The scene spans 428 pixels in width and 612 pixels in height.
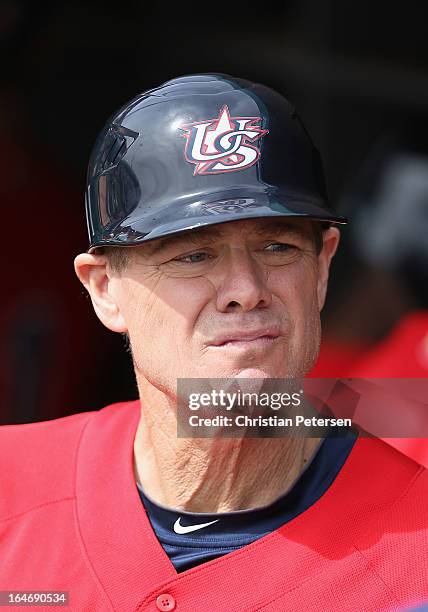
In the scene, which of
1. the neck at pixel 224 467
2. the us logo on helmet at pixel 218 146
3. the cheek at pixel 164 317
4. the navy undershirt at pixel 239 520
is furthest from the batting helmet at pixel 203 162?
the navy undershirt at pixel 239 520

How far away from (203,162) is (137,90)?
438cm

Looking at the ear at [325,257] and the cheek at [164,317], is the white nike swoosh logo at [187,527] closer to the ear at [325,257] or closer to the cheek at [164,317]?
the cheek at [164,317]

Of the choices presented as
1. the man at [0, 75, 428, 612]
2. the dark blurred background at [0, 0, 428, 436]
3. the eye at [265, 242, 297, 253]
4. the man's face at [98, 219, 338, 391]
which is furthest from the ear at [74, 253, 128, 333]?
the dark blurred background at [0, 0, 428, 436]

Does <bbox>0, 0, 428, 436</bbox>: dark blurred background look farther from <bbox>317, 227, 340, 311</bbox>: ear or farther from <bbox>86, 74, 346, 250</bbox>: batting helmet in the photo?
<bbox>86, 74, 346, 250</bbox>: batting helmet

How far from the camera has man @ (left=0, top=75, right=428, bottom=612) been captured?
69.5 inches

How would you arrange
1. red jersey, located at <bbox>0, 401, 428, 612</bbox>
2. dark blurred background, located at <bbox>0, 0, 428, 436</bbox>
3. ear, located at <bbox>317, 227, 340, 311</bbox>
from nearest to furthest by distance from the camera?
red jersey, located at <bbox>0, 401, 428, 612</bbox> < ear, located at <bbox>317, 227, 340, 311</bbox> < dark blurred background, located at <bbox>0, 0, 428, 436</bbox>

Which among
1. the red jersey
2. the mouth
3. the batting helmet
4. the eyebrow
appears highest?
the batting helmet

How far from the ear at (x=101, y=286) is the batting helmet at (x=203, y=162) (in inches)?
3.6

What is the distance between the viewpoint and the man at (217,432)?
177 cm

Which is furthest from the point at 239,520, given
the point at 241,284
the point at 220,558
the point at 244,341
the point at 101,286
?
the point at 101,286

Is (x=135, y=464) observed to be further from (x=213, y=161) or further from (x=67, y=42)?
(x=67, y=42)

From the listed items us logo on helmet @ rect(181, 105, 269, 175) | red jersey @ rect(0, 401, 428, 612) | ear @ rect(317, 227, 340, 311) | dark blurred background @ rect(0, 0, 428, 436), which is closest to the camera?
red jersey @ rect(0, 401, 428, 612)

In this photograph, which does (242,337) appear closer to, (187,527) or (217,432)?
(217,432)

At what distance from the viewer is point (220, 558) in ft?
5.87
